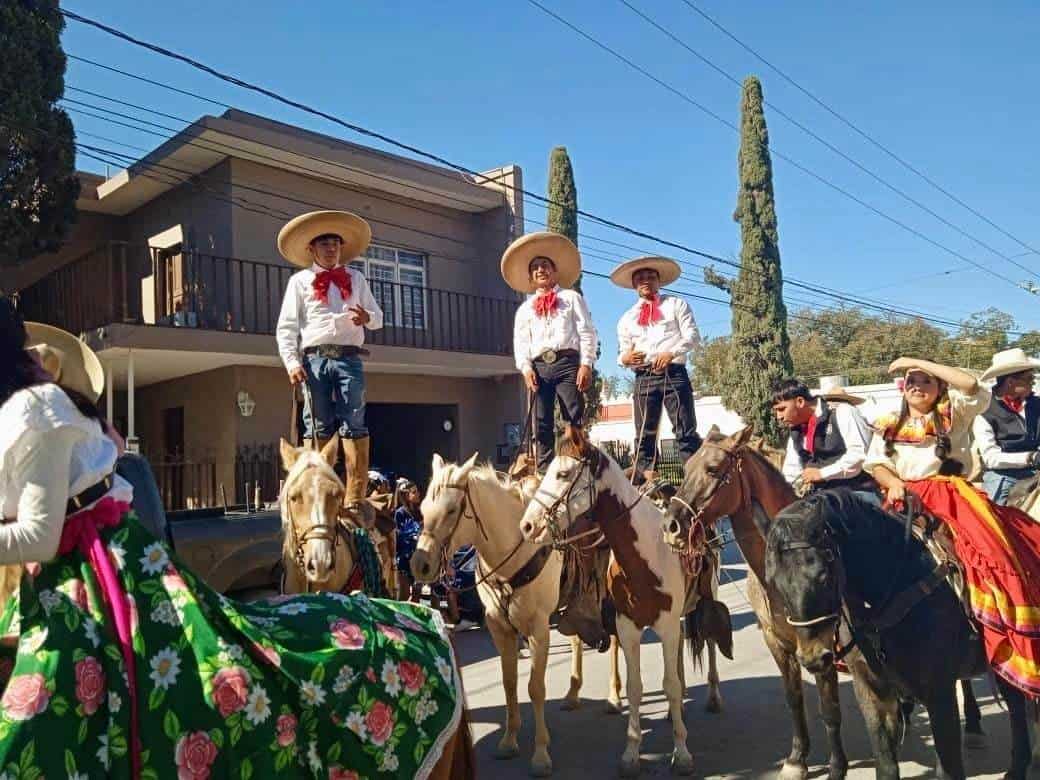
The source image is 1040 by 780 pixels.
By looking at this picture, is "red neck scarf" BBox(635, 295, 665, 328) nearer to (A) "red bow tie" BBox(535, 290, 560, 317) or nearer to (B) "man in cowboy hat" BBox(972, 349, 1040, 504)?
(A) "red bow tie" BBox(535, 290, 560, 317)

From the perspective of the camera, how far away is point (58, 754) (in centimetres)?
189

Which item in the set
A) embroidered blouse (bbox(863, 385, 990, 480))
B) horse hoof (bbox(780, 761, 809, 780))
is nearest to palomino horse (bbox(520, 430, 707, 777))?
horse hoof (bbox(780, 761, 809, 780))

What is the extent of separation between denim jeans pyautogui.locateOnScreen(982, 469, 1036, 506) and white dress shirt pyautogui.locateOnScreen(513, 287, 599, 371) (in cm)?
326

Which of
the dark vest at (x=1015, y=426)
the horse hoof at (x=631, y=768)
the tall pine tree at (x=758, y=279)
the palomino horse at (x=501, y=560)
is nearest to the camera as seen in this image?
the horse hoof at (x=631, y=768)

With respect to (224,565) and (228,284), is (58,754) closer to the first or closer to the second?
(224,565)

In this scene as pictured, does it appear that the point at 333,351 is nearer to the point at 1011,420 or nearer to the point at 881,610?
the point at 881,610

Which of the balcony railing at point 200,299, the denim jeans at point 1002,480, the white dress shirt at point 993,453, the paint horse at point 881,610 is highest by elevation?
the balcony railing at point 200,299

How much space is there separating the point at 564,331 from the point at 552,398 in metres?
0.60

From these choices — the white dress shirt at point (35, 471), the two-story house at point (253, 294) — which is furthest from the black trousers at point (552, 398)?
the two-story house at point (253, 294)

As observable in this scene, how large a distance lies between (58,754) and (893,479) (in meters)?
4.16

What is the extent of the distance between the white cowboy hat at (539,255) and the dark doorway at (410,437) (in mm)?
8657

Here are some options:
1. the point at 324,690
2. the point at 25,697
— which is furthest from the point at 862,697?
the point at 25,697

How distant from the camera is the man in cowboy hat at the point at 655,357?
6883mm

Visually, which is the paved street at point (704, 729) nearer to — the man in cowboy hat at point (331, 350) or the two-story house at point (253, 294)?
the man in cowboy hat at point (331, 350)
